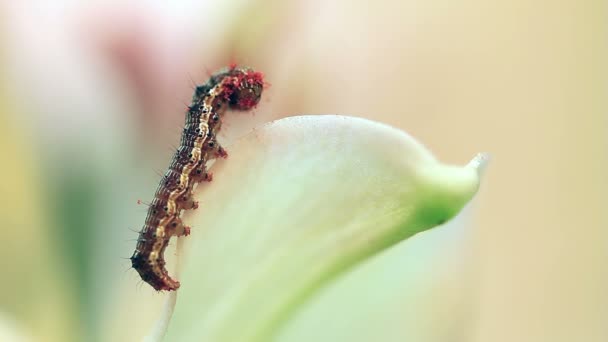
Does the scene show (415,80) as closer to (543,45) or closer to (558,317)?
(543,45)

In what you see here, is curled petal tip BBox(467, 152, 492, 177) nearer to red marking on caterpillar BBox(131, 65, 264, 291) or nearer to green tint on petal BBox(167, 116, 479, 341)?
green tint on petal BBox(167, 116, 479, 341)

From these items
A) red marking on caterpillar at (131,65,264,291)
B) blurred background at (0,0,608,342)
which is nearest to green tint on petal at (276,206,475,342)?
blurred background at (0,0,608,342)

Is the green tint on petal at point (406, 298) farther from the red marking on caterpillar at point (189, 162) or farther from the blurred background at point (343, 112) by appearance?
the red marking on caterpillar at point (189, 162)

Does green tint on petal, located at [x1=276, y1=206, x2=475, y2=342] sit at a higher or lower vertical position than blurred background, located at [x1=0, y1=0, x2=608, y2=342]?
lower

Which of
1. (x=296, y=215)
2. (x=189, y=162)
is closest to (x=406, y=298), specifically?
(x=296, y=215)

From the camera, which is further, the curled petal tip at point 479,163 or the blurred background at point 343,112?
the blurred background at point 343,112

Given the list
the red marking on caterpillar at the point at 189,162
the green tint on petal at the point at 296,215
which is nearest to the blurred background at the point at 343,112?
the red marking on caterpillar at the point at 189,162
